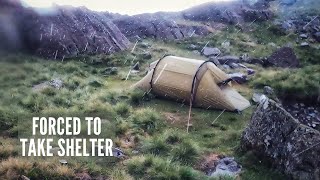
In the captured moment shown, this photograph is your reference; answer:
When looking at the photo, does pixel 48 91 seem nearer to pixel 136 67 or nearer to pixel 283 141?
pixel 136 67

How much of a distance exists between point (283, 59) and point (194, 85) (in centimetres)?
1260

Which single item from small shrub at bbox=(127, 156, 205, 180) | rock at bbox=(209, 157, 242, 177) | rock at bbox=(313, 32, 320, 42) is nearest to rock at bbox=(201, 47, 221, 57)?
rock at bbox=(313, 32, 320, 42)

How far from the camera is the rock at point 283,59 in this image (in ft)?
77.7

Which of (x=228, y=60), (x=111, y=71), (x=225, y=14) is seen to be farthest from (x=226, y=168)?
(x=225, y=14)

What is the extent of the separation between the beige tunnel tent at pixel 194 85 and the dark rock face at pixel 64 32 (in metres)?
8.40

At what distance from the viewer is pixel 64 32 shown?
2392 cm

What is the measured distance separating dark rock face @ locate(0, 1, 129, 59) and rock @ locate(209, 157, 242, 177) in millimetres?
13741

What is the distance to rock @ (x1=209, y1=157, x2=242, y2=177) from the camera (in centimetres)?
801

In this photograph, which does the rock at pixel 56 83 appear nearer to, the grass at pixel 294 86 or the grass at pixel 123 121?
the grass at pixel 123 121

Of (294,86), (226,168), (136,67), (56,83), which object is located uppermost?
(226,168)

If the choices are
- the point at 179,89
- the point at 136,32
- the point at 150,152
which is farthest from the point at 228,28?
the point at 150,152

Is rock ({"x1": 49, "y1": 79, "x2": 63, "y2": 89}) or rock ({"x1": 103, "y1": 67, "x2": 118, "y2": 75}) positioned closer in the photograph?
rock ({"x1": 49, "y1": 79, "x2": 63, "y2": 89})

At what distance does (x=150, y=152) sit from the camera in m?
9.15

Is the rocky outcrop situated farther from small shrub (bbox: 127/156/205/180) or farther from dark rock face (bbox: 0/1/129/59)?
small shrub (bbox: 127/156/205/180)
